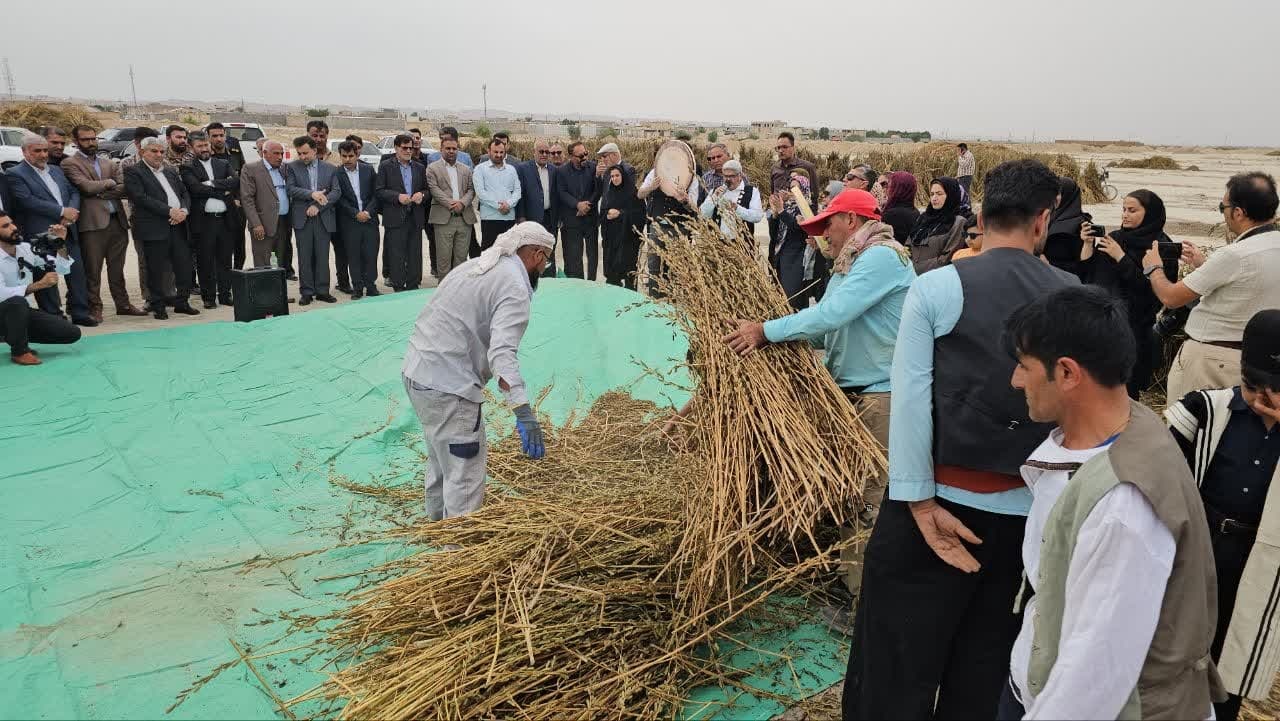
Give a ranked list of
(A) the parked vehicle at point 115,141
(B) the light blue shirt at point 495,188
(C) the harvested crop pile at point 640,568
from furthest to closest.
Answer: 1. (A) the parked vehicle at point 115,141
2. (B) the light blue shirt at point 495,188
3. (C) the harvested crop pile at point 640,568

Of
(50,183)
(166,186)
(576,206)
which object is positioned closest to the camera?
(50,183)

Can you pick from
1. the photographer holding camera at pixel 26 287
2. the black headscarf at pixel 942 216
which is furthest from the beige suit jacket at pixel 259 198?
the black headscarf at pixel 942 216

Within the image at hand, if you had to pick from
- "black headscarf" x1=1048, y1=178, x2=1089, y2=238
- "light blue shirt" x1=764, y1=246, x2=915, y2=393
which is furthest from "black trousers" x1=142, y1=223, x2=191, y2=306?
"black headscarf" x1=1048, y1=178, x2=1089, y2=238

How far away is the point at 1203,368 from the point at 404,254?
802cm

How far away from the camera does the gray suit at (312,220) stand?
28.9 ft

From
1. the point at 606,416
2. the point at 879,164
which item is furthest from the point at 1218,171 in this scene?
the point at 606,416

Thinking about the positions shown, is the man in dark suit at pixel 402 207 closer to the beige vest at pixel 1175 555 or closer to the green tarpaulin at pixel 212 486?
the green tarpaulin at pixel 212 486

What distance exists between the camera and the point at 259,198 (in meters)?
8.73

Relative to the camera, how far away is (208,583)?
11.3ft

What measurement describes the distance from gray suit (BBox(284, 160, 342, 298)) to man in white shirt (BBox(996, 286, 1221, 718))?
842 cm

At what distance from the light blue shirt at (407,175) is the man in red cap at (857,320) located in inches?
285

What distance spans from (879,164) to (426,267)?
15.6 metres

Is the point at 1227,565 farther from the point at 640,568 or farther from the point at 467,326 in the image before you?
the point at 467,326

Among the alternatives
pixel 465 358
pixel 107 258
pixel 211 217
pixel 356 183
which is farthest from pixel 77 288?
pixel 465 358
